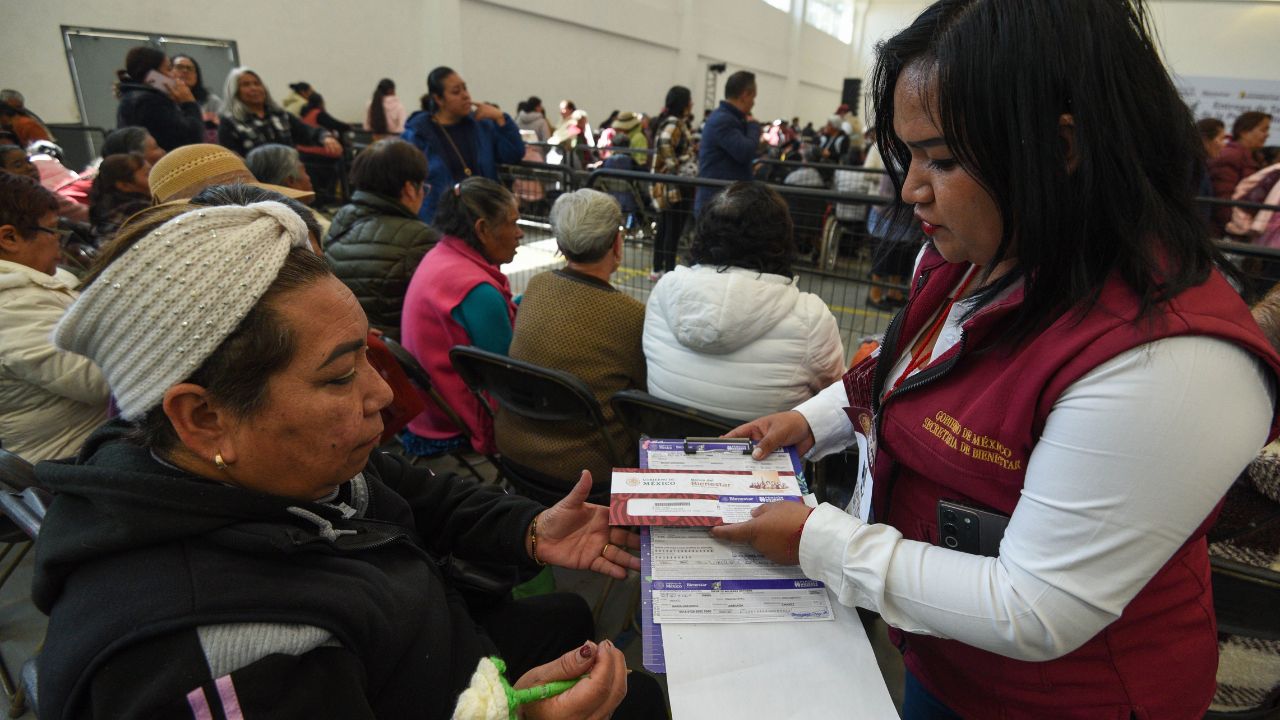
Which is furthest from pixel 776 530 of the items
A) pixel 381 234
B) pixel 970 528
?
pixel 381 234

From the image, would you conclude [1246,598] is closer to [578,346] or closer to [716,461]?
[716,461]

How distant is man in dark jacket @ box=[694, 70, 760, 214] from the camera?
17.6 feet

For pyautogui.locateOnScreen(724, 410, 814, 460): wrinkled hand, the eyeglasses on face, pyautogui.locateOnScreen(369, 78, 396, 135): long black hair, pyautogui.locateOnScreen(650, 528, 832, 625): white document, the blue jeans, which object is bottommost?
the blue jeans

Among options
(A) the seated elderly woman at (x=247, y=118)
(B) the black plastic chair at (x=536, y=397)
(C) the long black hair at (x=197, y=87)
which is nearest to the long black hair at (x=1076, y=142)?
(B) the black plastic chair at (x=536, y=397)

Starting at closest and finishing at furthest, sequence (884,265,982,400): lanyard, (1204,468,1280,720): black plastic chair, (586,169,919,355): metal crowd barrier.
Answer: (884,265,982,400): lanyard < (1204,468,1280,720): black plastic chair < (586,169,919,355): metal crowd barrier

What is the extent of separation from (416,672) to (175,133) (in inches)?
227

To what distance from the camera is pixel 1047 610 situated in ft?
2.57

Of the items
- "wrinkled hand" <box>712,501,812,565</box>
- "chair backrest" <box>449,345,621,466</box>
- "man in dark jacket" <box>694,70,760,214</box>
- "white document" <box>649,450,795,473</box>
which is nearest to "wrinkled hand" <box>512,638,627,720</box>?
"wrinkled hand" <box>712,501,812,565</box>

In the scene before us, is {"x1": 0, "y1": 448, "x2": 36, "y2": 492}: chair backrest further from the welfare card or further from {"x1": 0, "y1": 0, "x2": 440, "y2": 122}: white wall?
{"x1": 0, "y1": 0, "x2": 440, "y2": 122}: white wall

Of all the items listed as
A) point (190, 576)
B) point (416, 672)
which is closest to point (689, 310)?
point (416, 672)

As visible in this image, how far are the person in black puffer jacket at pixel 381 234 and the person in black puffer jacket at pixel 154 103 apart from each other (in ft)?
9.98

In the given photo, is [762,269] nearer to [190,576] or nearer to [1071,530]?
[1071,530]

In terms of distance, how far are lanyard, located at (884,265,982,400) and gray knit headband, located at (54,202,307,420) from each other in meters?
1.03

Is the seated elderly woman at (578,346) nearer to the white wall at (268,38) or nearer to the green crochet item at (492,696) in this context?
the green crochet item at (492,696)
